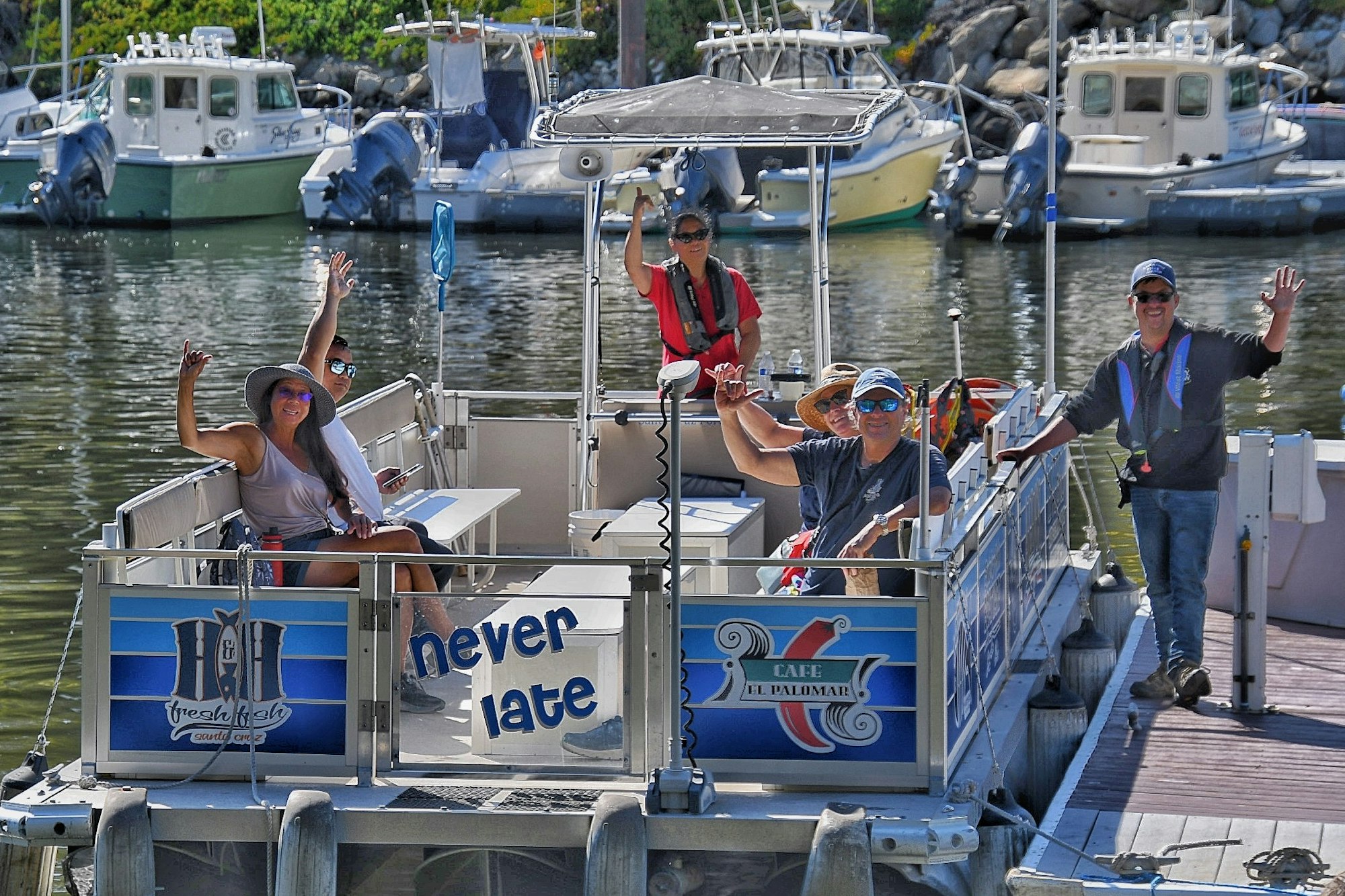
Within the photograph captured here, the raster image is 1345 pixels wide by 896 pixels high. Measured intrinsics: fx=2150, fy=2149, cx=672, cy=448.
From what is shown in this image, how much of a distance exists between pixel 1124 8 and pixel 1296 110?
13.0 ft

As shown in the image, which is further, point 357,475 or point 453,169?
point 453,169

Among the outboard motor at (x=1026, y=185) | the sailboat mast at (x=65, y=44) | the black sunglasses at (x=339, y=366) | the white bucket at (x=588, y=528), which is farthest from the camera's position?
the sailboat mast at (x=65, y=44)

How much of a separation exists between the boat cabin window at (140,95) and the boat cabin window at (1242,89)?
1724 cm

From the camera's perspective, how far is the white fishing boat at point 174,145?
34.8m

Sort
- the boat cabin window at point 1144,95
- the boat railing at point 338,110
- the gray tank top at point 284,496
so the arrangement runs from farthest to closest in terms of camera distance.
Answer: the boat railing at point 338,110, the boat cabin window at point 1144,95, the gray tank top at point 284,496

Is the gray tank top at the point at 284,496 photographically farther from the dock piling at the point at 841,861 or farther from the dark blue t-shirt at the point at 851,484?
the dock piling at the point at 841,861

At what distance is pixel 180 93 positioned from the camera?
35.7 metres

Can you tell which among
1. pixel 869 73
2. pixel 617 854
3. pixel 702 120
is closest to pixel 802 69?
pixel 869 73

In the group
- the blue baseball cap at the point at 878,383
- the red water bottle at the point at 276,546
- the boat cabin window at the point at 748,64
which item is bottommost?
the red water bottle at the point at 276,546

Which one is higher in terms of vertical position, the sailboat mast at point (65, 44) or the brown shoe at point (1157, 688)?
the sailboat mast at point (65, 44)

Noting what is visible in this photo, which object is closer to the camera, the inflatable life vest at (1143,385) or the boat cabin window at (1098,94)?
the inflatable life vest at (1143,385)

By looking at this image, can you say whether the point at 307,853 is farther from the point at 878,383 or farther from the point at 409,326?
the point at 409,326

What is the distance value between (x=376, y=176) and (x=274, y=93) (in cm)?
380

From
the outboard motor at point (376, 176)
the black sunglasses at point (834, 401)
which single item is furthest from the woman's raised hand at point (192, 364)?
the outboard motor at point (376, 176)
